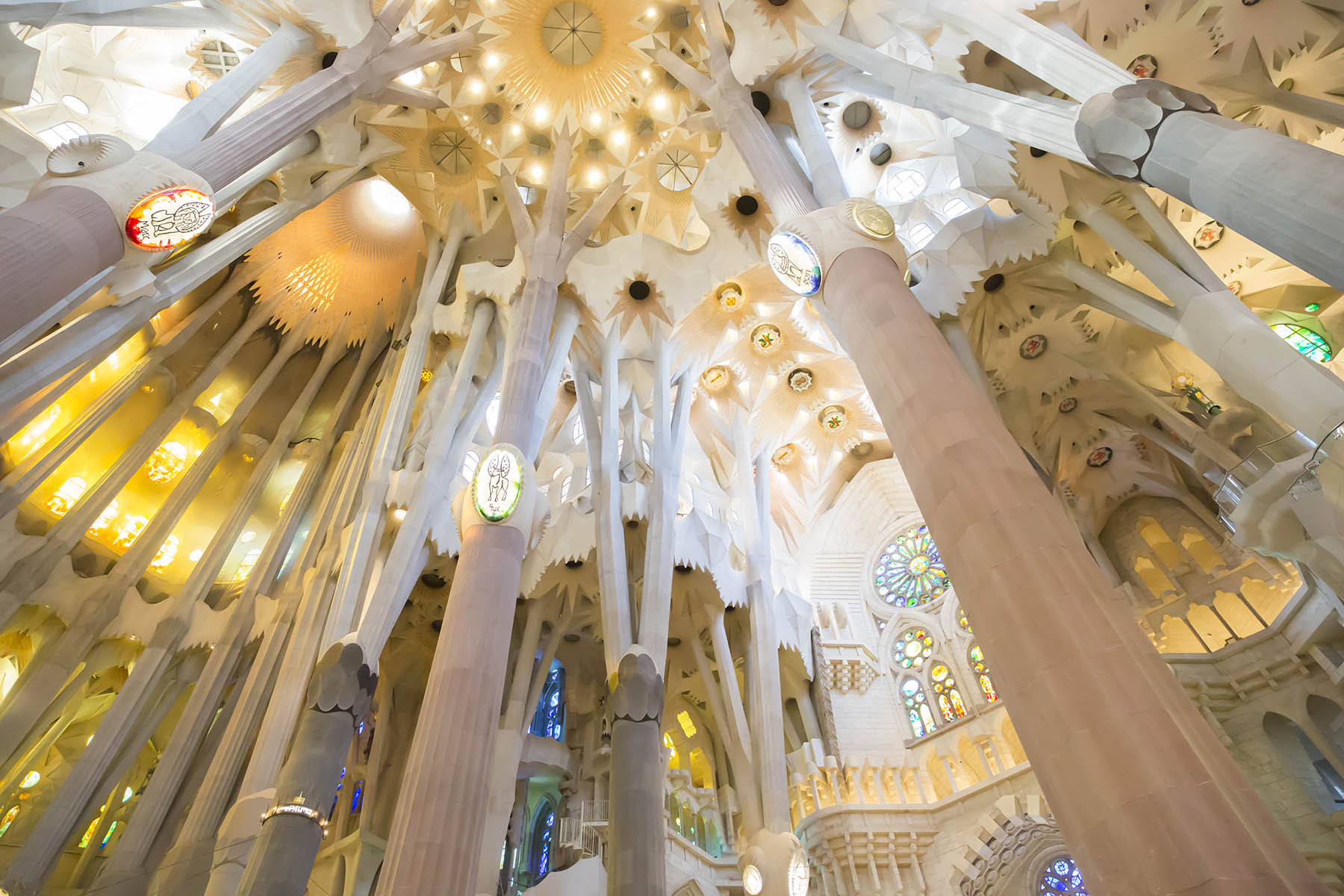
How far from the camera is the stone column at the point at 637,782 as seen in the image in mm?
7863

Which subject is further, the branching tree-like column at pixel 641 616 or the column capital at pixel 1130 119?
the branching tree-like column at pixel 641 616

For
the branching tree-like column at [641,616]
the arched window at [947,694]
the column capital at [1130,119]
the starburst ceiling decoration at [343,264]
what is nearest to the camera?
the column capital at [1130,119]

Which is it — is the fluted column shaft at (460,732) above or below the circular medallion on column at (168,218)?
below

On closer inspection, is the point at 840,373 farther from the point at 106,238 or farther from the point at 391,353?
the point at 106,238

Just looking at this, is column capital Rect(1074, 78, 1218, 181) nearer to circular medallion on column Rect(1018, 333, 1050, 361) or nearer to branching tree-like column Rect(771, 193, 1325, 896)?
branching tree-like column Rect(771, 193, 1325, 896)

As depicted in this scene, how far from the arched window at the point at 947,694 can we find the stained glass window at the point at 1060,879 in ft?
9.45

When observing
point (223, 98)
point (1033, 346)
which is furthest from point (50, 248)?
point (1033, 346)

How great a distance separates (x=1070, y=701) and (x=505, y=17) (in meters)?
13.5

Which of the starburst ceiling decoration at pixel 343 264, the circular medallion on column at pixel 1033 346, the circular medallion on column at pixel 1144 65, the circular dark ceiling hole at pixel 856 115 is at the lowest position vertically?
the circular medallion on column at pixel 1033 346

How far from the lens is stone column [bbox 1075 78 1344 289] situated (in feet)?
12.1

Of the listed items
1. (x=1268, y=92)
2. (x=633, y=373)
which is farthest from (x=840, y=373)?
(x=1268, y=92)

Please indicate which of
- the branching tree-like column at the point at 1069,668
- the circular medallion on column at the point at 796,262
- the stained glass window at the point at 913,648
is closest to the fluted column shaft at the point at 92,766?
the circular medallion on column at the point at 796,262

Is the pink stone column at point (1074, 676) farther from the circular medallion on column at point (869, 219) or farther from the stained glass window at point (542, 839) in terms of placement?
the stained glass window at point (542, 839)

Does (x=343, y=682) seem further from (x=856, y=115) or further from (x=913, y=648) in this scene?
(x=856, y=115)
